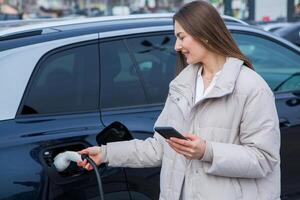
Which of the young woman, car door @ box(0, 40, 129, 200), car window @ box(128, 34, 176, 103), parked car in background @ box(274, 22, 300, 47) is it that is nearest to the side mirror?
car door @ box(0, 40, 129, 200)

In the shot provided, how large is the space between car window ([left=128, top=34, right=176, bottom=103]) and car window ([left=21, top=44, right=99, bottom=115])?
0.30 metres

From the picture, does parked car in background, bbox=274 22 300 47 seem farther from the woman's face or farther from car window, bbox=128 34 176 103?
the woman's face

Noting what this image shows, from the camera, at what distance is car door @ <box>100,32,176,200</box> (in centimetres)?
334

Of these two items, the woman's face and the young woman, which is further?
the woman's face

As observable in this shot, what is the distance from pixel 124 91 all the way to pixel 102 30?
36 centimetres

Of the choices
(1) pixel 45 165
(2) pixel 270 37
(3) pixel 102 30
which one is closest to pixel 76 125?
(1) pixel 45 165

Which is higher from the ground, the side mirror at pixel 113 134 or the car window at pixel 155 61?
the car window at pixel 155 61

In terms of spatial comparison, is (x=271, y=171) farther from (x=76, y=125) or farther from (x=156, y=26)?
(x=156, y=26)

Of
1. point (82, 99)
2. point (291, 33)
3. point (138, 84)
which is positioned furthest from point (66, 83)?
point (291, 33)

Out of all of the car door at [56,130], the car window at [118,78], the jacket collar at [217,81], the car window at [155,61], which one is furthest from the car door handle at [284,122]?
the jacket collar at [217,81]

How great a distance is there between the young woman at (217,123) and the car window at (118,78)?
33.4 inches

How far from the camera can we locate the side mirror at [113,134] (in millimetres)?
2977

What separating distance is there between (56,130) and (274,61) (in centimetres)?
180

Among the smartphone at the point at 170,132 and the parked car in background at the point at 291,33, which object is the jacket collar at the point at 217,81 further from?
the parked car in background at the point at 291,33
